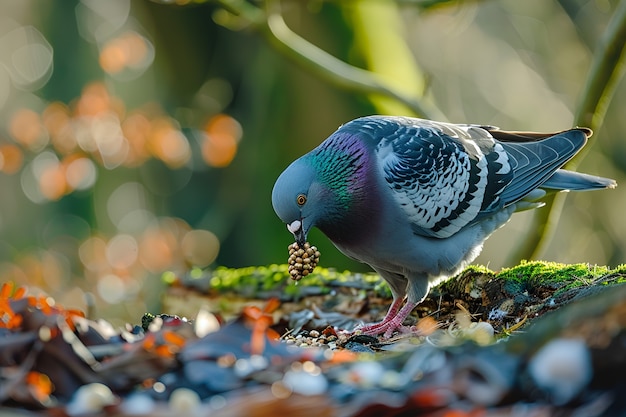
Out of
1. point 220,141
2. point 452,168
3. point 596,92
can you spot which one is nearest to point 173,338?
point 452,168

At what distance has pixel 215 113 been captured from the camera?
31.8 feet

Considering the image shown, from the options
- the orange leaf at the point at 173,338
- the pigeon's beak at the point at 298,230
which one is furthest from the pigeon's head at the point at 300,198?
the orange leaf at the point at 173,338

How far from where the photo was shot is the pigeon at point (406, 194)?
425 centimetres

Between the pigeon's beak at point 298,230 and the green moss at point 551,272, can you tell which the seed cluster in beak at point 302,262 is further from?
the green moss at point 551,272

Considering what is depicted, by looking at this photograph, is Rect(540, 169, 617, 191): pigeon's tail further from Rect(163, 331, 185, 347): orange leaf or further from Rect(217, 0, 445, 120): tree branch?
Rect(163, 331, 185, 347): orange leaf

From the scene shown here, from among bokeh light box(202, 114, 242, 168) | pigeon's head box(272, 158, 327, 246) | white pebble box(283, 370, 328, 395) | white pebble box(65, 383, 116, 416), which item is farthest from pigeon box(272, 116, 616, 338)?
bokeh light box(202, 114, 242, 168)

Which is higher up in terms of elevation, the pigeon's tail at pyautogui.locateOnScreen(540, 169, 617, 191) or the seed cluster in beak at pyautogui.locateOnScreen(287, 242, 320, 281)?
the pigeon's tail at pyautogui.locateOnScreen(540, 169, 617, 191)

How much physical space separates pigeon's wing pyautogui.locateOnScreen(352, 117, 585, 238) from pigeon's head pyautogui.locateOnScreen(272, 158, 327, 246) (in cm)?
42

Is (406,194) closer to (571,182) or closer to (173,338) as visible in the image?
(571,182)

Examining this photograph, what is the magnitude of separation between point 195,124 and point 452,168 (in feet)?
18.8

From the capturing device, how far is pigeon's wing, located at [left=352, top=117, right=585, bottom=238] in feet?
14.6

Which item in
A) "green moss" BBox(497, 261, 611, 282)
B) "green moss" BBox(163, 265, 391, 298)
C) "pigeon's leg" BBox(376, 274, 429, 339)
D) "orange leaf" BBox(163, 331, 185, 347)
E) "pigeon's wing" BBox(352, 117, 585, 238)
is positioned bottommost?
"orange leaf" BBox(163, 331, 185, 347)

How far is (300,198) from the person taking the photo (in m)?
4.17

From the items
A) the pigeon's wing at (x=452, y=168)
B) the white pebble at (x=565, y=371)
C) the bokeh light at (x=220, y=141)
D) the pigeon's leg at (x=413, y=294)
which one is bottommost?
the white pebble at (x=565, y=371)
